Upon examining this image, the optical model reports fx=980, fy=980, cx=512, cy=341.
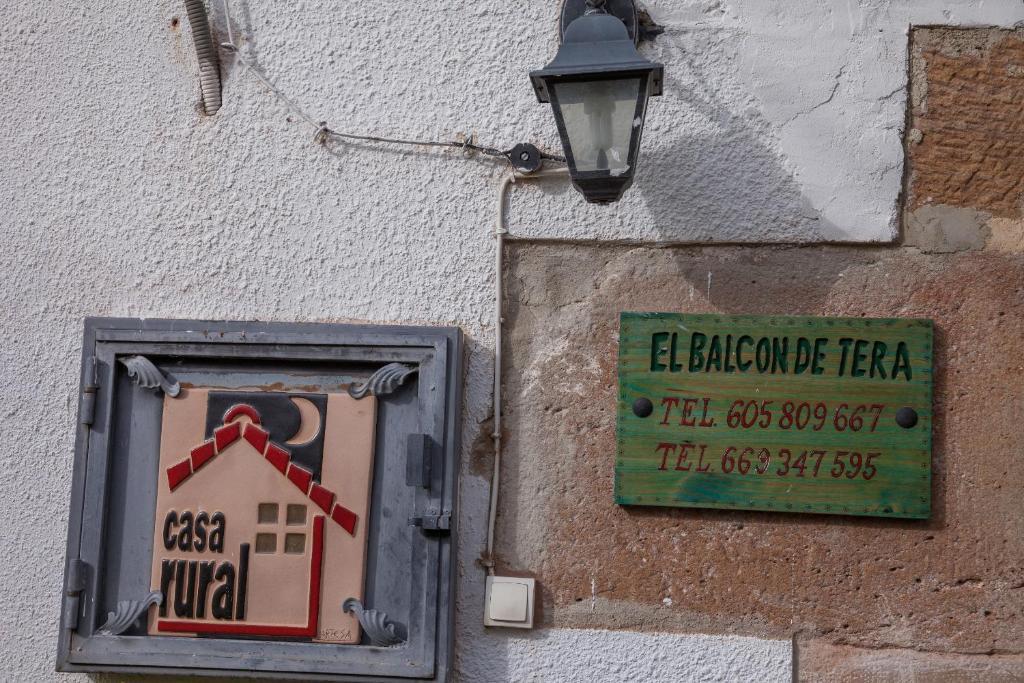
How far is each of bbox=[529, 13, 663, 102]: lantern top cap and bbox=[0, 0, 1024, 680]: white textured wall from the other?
0.30 m

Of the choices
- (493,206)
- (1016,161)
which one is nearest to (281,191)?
(493,206)

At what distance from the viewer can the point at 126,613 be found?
2762mm

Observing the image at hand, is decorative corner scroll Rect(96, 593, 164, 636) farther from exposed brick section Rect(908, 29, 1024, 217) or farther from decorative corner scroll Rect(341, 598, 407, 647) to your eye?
exposed brick section Rect(908, 29, 1024, 217)

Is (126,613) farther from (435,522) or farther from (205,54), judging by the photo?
(205,54)

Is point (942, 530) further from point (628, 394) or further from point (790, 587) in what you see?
point (628, 394)

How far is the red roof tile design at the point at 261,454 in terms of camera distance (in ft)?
8.98

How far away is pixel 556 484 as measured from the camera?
9.12 ft

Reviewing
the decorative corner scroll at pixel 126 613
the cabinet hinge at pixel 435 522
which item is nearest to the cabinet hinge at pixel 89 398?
the decorative corner scroll at pixel 126 613

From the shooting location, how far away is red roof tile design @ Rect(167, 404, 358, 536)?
2.74 meters

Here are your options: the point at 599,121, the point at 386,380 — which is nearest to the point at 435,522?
the point at 386,380

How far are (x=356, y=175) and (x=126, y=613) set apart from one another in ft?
4.65

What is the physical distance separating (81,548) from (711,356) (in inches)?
73.5

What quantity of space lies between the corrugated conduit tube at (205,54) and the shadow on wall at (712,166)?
1317 millimetres

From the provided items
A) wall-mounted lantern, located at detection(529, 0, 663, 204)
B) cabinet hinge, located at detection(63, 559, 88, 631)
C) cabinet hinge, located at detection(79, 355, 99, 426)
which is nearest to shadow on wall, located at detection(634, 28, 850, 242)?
wall-mounted lantern, located at detection(529, 0, 663, 204)
